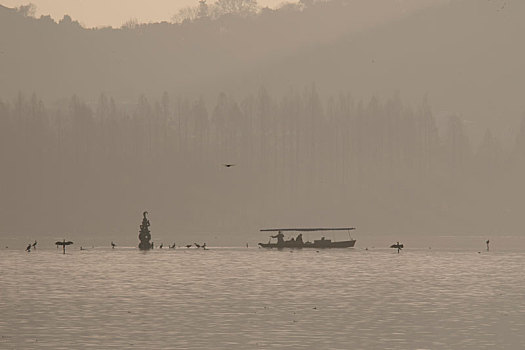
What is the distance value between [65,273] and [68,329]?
6900cm

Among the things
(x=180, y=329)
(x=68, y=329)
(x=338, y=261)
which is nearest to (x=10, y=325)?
(x=68, y=329)

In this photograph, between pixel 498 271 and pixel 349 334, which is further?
pixel 498 271

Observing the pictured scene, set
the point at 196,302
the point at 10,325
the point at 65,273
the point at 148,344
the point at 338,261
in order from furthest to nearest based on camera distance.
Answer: the point at 338,261 → the point at 65,273 → the point at 196,302 → the point at 10,325 → the point at 148,344

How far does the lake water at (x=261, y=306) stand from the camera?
7675cm

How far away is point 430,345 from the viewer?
243 ft

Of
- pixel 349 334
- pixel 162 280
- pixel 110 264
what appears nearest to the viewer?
pixel 349 334

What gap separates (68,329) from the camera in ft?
270

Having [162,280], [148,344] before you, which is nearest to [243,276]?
[162,280]

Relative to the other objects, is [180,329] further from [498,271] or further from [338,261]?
[338,261]

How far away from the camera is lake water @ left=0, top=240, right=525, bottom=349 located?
252 ft

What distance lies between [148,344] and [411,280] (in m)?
66.8

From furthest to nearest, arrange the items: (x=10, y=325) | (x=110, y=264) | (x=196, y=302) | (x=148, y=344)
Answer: (x=110, y=264) < (x=196, y=302) < (x=10, y=325) < (x=148, y=344)

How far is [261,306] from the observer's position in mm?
100312

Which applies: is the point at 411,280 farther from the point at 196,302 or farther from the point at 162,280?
the point at 196,302
